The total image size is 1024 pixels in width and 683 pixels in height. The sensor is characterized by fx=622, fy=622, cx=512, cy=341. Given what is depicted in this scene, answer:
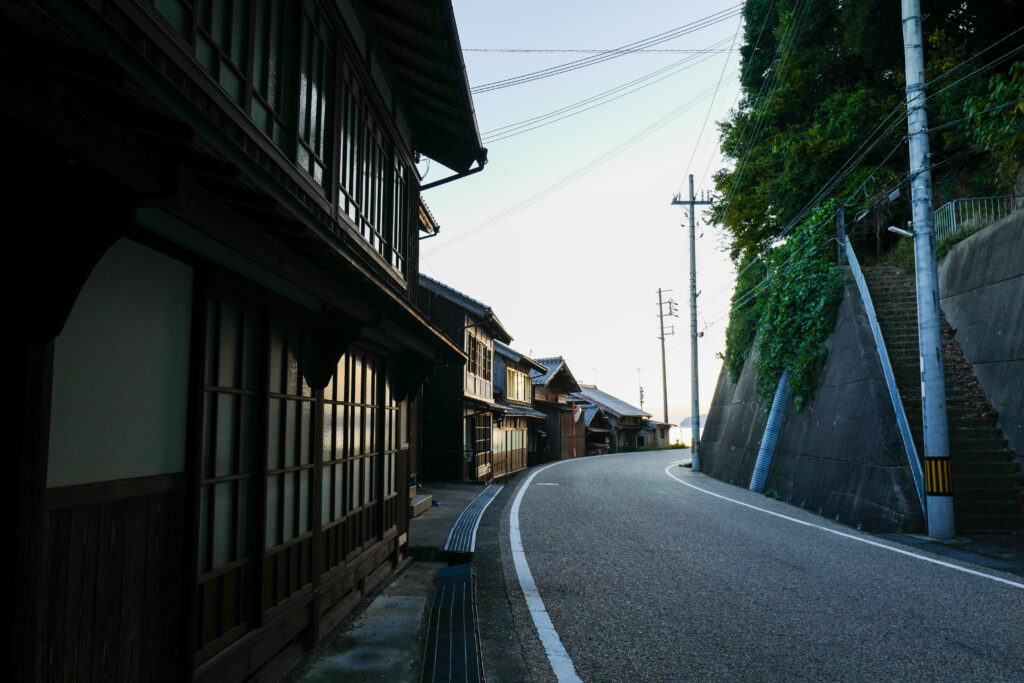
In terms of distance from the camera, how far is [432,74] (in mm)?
8758

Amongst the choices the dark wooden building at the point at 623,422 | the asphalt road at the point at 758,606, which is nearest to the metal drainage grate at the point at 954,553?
the asphalt road at the point at 758,606

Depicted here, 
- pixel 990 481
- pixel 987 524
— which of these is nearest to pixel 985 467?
pixel 990 481

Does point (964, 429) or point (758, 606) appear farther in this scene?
point (964, 429)

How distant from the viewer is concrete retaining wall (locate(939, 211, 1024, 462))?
1235cm

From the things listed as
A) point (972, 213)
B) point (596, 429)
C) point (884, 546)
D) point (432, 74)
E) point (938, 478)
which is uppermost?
point (972, 213)

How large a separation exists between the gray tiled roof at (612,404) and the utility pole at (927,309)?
2045 inches

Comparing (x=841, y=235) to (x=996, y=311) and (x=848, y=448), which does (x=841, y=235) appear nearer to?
(x=996, y=311)

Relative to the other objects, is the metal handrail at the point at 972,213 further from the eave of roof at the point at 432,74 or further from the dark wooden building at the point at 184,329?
the dark wooden building at the point at 184,329

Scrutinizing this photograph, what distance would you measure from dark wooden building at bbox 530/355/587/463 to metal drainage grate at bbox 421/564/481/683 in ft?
116

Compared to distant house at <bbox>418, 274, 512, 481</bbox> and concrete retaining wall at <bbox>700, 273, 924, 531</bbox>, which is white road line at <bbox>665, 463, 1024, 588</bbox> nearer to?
concrete retaining wall at <bbox>700, 273, 924, 531</bbox>

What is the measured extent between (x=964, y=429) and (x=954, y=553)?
469 centimetres

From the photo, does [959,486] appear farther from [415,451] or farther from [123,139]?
[415,451]

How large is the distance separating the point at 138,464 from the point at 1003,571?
31.1 feet

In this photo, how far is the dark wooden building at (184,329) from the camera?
7.52 feet
